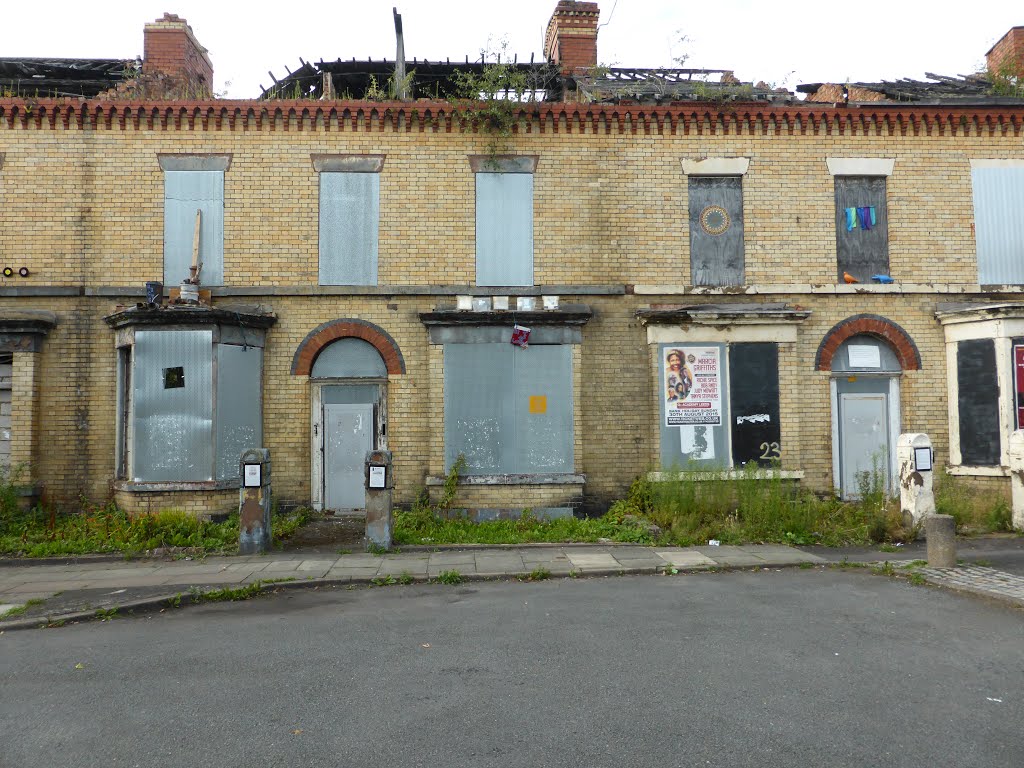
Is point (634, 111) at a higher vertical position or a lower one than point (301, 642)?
higher

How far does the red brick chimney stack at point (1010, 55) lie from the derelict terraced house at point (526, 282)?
5.04ft

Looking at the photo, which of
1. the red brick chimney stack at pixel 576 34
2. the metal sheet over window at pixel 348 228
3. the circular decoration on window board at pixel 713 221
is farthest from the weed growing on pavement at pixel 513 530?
the red brick chimney stack at pixel 576 34

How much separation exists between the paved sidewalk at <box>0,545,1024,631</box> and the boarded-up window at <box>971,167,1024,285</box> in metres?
6.59

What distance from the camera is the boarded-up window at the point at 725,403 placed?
41.7 ft

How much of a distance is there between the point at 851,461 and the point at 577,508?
16.2ft

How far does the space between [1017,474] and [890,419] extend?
7.06 ft

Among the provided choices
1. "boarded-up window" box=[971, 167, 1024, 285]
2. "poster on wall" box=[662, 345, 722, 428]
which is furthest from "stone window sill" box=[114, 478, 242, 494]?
"boarded-up window" box=[971, 167, 1024, 285]

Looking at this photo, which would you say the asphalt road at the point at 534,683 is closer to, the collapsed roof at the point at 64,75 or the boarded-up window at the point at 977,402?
the boarded-up window at the point at 977,402

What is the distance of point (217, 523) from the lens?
459 inches

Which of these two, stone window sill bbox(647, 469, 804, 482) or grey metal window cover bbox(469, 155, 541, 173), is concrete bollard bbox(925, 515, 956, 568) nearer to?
stone window sill bbox(647, 469, 804, 482)

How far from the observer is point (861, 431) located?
1311 cm

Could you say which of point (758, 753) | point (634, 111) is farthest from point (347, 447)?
point (758, 753)

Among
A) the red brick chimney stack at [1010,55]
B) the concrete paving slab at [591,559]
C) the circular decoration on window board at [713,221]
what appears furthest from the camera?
the red brick chimney stack at [1010,55]

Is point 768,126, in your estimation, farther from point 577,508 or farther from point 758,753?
point 758,753
